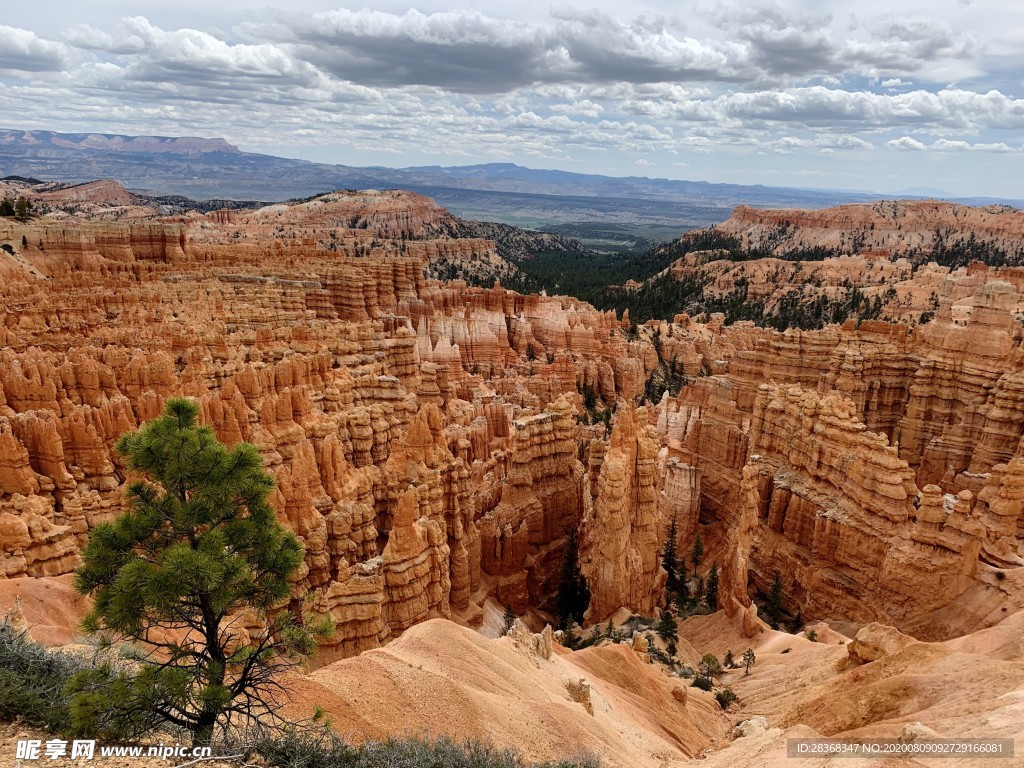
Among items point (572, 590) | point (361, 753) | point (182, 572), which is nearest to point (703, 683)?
point (572, 590)

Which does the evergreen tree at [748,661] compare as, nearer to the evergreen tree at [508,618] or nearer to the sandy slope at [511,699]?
the sandy slope at [511,699]

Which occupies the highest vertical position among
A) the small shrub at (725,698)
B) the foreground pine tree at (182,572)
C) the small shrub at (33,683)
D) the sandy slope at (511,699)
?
the foreground pine tree at (182,572)

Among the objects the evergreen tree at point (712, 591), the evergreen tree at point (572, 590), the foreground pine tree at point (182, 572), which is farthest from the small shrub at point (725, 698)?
the foreground pine tree at point (182, 572)

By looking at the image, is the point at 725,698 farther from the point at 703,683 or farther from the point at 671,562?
the point at 671,562

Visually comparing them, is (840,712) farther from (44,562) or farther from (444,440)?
(44,562)

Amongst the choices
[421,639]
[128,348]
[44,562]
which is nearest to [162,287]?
[128,348]

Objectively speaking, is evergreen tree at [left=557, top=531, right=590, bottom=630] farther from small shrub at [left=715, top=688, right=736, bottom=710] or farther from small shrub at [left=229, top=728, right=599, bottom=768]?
small shrub at [left=229, top=728, right=599, bottom=768]
